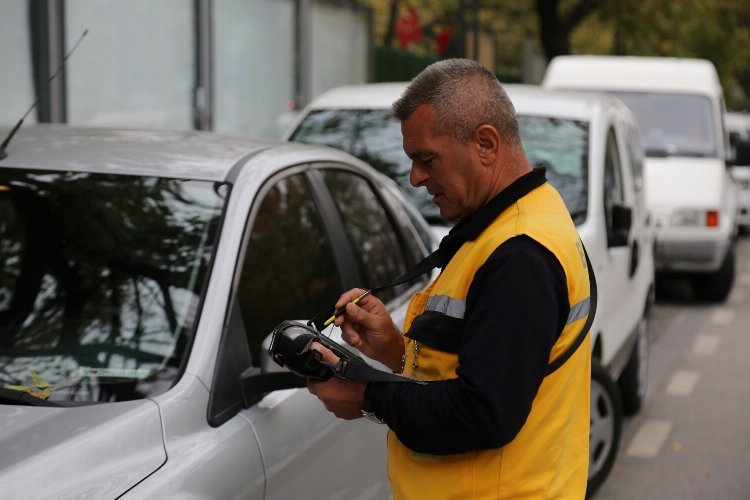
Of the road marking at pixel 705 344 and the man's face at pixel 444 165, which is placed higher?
the man's face at pixel 444 165

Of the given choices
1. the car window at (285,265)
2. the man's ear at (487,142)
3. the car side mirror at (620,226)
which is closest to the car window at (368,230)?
the car window at (285,265)

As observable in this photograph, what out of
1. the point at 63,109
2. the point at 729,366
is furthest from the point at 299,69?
the point at 729,366

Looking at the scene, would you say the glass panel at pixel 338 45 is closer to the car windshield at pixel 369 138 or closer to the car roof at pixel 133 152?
the car windshield at pixel 369 138

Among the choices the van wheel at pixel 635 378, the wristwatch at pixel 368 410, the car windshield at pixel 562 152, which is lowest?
the van wheel at pixel 635 378

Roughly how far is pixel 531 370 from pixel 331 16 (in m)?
15.2

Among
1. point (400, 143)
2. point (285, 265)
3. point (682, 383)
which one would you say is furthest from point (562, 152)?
point (285, 265)

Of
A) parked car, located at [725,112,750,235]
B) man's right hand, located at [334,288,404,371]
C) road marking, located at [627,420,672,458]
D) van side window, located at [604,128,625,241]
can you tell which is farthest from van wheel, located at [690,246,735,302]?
man's right hand, located at [334,288,404,371]

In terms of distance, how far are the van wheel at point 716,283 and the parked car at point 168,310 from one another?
26.8 ft

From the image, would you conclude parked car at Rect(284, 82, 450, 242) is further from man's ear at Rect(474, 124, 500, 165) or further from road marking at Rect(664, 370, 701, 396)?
man's ear at Rect(474, 124, 500, 165)

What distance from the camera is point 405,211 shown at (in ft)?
15.6

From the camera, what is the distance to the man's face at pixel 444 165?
7.37 ft

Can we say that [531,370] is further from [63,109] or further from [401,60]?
[401,60]

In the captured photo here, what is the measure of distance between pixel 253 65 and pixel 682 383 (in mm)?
7821

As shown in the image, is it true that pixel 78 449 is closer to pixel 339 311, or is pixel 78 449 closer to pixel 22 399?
pixel 22 399
